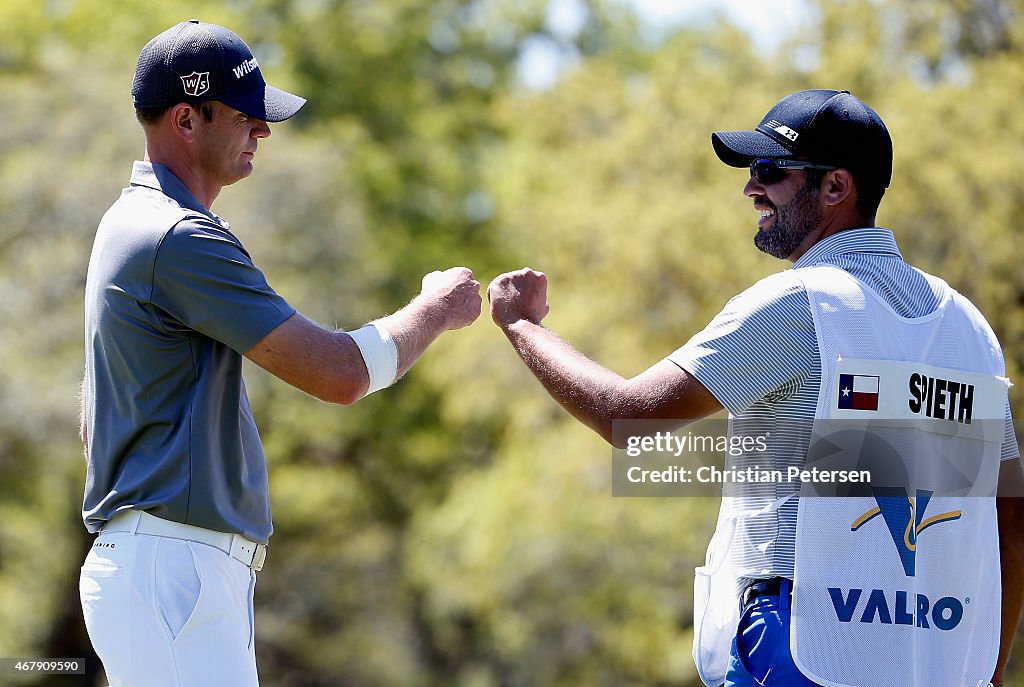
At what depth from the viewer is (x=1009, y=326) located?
15.1 m

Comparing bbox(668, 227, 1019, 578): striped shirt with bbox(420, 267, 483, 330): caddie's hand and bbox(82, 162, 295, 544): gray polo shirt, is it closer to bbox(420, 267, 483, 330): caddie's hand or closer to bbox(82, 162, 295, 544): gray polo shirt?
bbox(420, 267, 483, 330): caddie's hand

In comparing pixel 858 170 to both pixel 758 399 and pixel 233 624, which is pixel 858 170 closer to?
pixel 758 399

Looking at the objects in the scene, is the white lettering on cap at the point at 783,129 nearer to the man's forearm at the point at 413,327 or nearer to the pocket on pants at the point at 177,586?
the man's forearm at the point at 413,327

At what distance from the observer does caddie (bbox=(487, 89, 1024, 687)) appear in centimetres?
342

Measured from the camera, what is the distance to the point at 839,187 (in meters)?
3.77

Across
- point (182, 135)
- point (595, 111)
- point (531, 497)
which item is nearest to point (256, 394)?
point (531, 497)

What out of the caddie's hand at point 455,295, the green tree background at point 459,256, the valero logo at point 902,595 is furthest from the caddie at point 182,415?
the green tree background at point 459,256

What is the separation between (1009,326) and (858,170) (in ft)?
40.1

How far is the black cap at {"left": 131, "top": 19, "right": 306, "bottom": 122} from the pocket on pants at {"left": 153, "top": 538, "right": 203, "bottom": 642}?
1.21 metres

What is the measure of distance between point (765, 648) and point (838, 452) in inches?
20.8

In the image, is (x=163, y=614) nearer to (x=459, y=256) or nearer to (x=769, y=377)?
(x=769, y=377)

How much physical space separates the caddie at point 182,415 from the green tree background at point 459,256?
12.9m

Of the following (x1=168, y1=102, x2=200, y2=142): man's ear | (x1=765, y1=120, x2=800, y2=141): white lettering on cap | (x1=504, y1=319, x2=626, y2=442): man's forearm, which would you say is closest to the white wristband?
(x1=504, y1=319, x2=626, y2=442): man's forearm

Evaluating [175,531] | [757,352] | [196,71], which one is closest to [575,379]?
[757,352]
